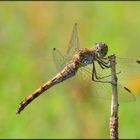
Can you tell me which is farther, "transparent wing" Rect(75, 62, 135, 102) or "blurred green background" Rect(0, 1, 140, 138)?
"blurred green background" Rect(0, 1, 140, 138)

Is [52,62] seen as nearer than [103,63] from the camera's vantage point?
No

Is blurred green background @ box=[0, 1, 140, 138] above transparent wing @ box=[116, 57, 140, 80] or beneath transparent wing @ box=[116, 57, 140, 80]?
above

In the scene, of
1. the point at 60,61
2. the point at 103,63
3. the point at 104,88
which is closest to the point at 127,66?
the point at 104,88

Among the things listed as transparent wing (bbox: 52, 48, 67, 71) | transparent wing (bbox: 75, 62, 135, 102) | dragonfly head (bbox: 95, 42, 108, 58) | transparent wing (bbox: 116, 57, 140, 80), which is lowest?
transparent wing (bbox: 75, 62, 135, 102)

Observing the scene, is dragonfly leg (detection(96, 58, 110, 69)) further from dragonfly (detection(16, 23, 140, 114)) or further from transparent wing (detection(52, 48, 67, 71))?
transparent wing (detection(52, 48, 67, 71))

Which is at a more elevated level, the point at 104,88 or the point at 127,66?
the point at 127,66

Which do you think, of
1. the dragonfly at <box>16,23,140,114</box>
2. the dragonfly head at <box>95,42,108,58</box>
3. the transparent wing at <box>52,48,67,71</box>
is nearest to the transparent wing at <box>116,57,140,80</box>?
the dragonfly at <box>16,23,140,114</box>

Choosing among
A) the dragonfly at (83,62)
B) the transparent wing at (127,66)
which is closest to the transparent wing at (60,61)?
the dragonfly at (83,62)

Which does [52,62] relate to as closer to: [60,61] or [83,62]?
[60,61]

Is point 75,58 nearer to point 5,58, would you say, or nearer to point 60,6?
point 5,58

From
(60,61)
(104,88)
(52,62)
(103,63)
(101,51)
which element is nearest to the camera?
(103,63)
